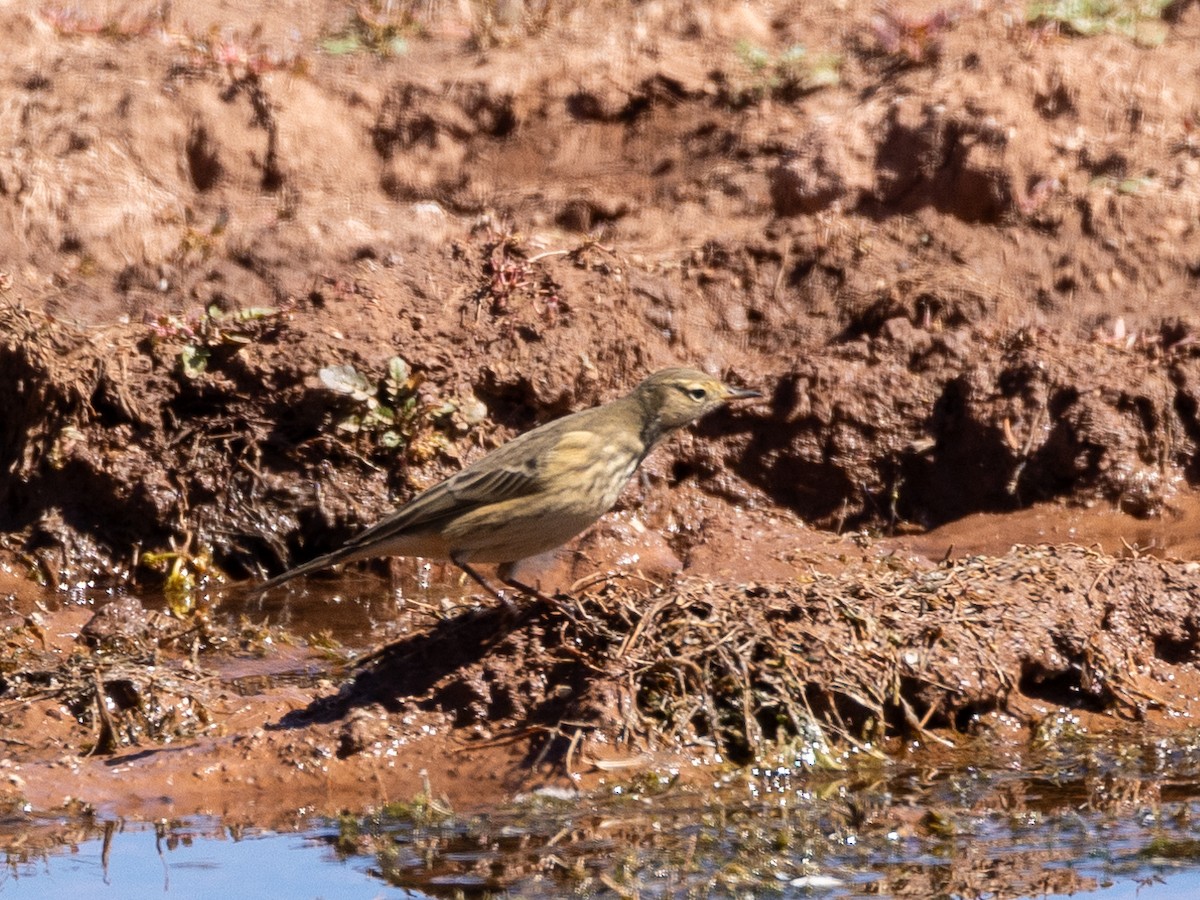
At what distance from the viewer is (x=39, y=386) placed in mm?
10141

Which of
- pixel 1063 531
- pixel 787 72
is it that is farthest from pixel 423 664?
pixel 787 72

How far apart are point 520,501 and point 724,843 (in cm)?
185

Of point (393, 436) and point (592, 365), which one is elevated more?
point (592, 365)

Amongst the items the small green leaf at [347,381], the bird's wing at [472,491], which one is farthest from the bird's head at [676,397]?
the small green leaf at [347,381]

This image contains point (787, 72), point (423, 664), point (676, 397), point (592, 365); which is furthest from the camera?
point (787, 72)

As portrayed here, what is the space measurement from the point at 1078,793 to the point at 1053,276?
5.43m

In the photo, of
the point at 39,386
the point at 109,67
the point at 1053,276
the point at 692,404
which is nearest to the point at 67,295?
the point at 39,386

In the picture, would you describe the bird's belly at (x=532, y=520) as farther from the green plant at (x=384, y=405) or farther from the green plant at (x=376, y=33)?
the green plant at (x=376, y=33)

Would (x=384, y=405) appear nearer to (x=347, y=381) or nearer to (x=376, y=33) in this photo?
(x=347, y=381)

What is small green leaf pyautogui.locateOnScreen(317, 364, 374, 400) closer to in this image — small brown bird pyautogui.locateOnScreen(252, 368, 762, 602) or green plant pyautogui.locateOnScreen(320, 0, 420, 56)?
→ small brown bird pyautogui.locateOnScreen(252, 368, 762, 602)

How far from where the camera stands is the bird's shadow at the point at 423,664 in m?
7.05

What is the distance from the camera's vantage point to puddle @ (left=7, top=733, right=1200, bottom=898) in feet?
19.0

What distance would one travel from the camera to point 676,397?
798 centimetres

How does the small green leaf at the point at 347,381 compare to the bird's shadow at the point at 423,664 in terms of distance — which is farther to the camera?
the small green leaf at the point at 347,381
